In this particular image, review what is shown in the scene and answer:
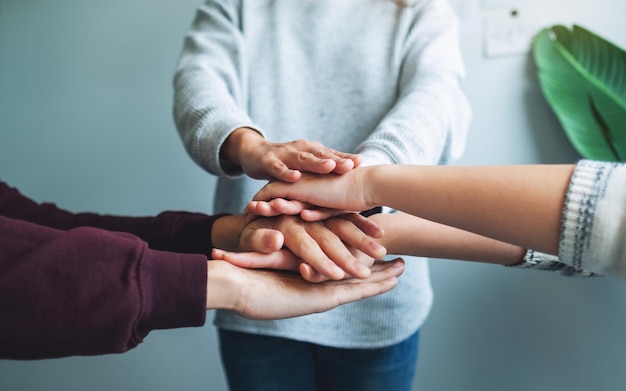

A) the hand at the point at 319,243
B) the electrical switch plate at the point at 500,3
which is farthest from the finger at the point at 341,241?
the electrical switch plate at the point at 500,3

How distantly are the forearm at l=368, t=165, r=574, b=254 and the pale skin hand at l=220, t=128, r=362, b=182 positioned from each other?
0.07 meters

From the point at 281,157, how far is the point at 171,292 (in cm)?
30

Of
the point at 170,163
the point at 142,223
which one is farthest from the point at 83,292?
the point at 170,163

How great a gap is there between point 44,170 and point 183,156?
1.54 ft

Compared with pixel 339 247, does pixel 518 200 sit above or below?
above

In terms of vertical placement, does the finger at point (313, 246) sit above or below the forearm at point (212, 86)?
below

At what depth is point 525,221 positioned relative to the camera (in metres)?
0.53

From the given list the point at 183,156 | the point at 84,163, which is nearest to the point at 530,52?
the point at 183,156

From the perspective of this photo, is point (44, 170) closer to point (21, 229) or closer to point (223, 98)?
point (223, 98)

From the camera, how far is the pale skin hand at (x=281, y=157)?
71 cm

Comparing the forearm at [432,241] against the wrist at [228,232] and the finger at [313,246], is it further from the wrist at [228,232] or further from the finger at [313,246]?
the wrist at [228,232]

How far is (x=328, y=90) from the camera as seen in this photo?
931mm

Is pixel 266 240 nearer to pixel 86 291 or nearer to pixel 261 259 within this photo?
pixel 261 259

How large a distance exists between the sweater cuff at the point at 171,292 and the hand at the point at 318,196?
19 centimetres
